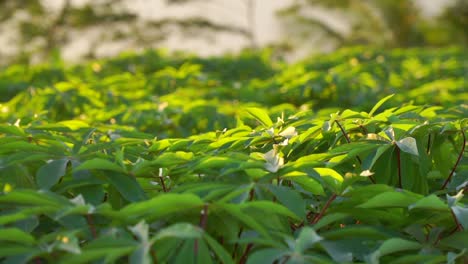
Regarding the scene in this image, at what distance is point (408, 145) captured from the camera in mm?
1638

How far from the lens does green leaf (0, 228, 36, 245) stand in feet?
3.96

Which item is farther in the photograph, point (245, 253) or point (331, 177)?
point (331, 177)

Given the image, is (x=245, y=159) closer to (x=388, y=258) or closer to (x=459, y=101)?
(x=388, y=258)

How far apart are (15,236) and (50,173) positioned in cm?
34

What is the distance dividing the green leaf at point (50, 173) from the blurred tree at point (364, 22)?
2251 cm

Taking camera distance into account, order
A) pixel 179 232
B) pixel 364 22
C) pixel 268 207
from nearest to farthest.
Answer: pixel 179 232, pixel 268 207, pixel 364 22

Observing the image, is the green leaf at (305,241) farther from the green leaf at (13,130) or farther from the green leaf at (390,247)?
the green leaf at (13,130)

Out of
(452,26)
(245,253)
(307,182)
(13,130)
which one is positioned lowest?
(452,26)

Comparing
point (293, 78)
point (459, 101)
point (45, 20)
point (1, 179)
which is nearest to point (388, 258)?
point (1, 179)

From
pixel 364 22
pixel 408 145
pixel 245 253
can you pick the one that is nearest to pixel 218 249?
pixel 245 253

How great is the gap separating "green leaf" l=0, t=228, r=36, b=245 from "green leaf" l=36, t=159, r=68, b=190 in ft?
0.94

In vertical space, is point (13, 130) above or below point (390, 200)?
above

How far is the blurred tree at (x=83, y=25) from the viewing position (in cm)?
2539

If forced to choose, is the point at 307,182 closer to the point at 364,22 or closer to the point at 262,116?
the point at 262,116
